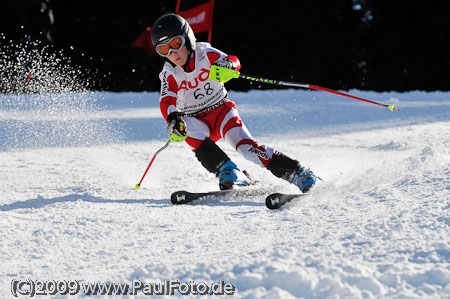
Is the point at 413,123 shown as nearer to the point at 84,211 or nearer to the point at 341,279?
the point at 84,211

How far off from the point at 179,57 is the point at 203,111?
388 mm

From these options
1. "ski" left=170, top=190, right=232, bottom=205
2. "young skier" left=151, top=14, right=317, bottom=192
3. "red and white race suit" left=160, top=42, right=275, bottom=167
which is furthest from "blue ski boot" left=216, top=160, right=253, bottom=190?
"ski" left=170, top=190, right=232, bottom=205

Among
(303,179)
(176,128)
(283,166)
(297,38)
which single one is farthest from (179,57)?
(297,38)

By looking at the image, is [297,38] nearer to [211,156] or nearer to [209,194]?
[211,156]

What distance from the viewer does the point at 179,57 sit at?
3240mm

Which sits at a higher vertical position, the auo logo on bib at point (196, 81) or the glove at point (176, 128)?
the auo logo on bib at point (196, 81)

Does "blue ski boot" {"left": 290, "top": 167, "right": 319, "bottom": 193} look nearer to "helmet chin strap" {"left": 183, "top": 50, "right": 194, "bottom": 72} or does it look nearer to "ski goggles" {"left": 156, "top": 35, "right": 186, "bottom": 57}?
"helmet chin strap" {"left": 183, "top": 50, "right": 194, "bottom": 72}

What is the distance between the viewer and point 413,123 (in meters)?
5.68

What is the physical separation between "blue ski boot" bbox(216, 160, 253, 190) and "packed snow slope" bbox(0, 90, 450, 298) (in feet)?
0.50

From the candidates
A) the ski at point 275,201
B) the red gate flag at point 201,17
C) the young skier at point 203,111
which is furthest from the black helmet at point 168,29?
the red gate flag at point 201,17

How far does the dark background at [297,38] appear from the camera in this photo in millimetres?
11898

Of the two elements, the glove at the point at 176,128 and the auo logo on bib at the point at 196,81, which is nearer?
the glove at the point at 176,128

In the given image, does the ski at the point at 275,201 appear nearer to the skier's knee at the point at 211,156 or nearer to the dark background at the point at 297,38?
the skier's knee at the point at 211,156

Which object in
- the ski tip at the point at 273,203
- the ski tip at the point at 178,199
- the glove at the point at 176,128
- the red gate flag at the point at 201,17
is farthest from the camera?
the red gate flag at the point at 201,17
